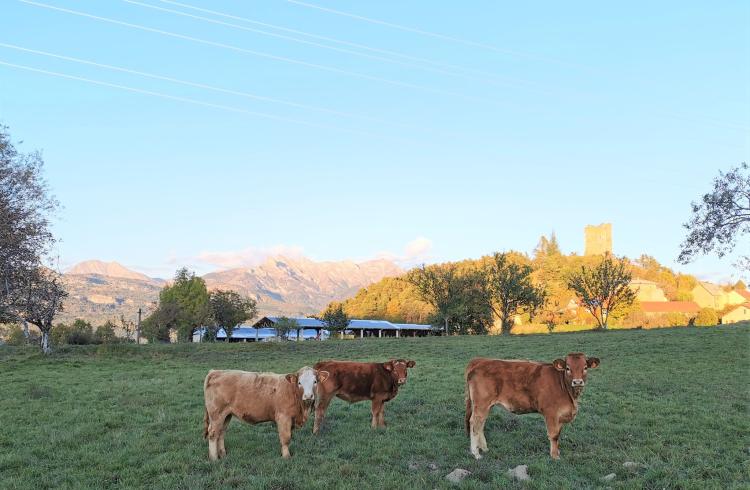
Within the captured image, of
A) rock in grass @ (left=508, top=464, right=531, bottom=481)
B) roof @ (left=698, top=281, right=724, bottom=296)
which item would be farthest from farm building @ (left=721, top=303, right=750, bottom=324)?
rock in grass @ (left=508, top=464, right=531, bottom=481)

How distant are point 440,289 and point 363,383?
57.6 m

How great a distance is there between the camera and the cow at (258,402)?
32.7ft

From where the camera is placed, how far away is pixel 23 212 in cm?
2312

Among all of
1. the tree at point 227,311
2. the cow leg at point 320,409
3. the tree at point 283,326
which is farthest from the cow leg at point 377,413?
the tree at point 227,311

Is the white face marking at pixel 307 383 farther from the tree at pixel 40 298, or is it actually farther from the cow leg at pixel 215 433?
the tree at pixel 40 298

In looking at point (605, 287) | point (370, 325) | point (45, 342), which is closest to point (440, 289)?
point (605, 287)

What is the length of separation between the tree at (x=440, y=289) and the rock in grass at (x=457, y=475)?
5811 cm

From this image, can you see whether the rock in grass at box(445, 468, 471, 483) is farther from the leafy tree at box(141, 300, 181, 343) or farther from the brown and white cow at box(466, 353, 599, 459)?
the leafy tree at box(141, 300, 181, 343)

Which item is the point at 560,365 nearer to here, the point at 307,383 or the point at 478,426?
the point at 478,426

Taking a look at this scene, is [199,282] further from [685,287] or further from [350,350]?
[685,287]

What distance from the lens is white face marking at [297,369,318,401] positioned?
995 centimetres

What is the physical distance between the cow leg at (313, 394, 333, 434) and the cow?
4.96 feet

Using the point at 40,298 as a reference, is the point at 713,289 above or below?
above

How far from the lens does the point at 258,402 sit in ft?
33.4
